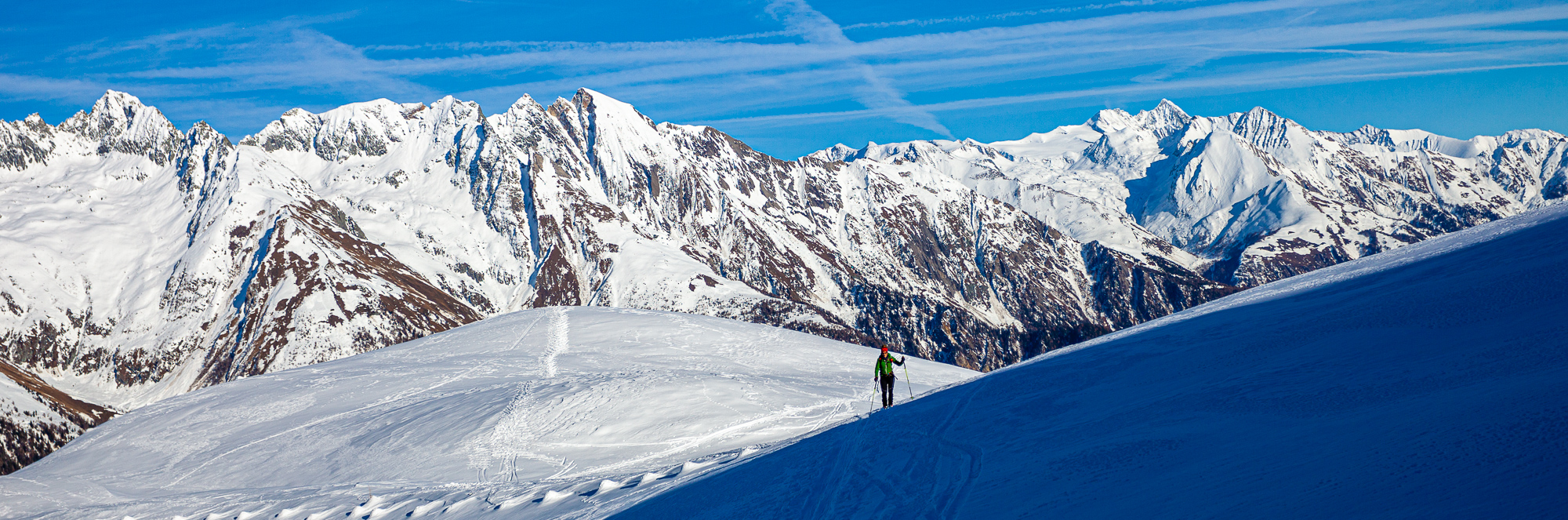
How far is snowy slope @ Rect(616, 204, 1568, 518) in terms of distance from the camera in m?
11.9

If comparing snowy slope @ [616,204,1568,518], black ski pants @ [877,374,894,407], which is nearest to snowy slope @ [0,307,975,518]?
black ski pants @ [877,374,894,407]

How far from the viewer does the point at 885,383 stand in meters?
28.9

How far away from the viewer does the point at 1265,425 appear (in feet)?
52.3

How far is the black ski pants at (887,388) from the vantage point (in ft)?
94.2

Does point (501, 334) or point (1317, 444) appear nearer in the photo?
point (1317, 444)

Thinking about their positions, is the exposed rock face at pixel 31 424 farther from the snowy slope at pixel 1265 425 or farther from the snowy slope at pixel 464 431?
the snowy slope at pixel 1265 425

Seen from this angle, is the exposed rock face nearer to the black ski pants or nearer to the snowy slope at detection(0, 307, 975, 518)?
the snowy slope at detection(0, 307, 975, 518)

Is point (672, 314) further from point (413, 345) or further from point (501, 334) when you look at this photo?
point (413, 345)

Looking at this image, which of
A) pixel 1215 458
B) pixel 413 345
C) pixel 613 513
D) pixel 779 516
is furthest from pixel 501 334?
pixel 1215 458

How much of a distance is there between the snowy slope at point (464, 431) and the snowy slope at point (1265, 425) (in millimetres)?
5822

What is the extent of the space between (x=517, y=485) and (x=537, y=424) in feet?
27.8

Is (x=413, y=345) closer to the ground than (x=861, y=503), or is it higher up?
higher up

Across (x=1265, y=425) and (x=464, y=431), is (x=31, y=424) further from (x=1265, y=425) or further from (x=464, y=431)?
(x=1265, y=425)

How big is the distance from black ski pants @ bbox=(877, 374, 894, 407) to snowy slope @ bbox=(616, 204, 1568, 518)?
5.49 ft
